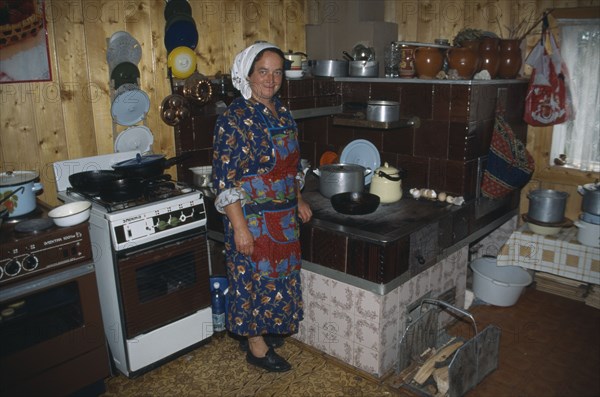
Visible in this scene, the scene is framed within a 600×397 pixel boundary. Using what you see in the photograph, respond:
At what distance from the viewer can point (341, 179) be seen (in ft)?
8.74

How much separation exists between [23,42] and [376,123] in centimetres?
173

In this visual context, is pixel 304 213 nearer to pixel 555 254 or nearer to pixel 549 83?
pixel 555 254

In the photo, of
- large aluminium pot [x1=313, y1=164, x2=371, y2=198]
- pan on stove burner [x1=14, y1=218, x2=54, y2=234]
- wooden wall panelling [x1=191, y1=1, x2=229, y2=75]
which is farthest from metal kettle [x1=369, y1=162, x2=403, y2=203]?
pan on stove burner [x1=14, y1=218, x2=54, y2=234]

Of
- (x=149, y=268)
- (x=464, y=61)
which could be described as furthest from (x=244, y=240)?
(x=464, y=61)

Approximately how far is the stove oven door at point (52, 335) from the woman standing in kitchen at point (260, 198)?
61cm

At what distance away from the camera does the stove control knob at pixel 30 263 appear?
6.29 ft

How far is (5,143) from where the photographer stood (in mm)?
2334

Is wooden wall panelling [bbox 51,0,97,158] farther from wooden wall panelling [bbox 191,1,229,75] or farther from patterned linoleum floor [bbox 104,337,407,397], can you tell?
patterned linoleum floor [bbox 104,337,407,397]

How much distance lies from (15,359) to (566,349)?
257 cm

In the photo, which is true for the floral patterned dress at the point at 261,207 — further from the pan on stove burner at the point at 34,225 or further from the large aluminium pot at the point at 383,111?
the pan on stove burner at the point at 34,225

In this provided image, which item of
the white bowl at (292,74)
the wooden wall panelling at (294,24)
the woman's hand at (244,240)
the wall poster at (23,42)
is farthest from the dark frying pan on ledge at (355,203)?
the wall poster at (23,42)

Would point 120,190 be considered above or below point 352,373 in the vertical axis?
above

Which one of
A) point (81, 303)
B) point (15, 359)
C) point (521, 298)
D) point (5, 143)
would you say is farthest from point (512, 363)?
point (5, 143)

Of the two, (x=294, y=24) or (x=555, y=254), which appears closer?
(x=555, y=254)
